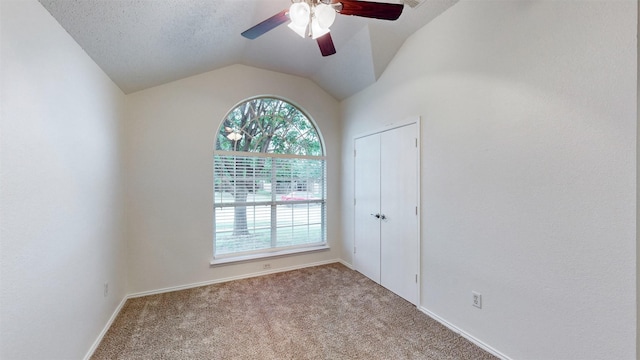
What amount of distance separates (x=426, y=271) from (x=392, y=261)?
0.52m

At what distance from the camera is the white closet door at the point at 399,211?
268 cm

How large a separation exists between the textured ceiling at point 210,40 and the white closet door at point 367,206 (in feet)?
2.89

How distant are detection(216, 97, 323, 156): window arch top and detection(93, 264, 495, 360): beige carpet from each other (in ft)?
6.17

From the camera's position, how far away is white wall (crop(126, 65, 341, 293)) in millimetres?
2895

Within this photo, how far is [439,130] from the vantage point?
2383 millimetres

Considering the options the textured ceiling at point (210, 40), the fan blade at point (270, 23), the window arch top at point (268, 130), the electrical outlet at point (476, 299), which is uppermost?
the textured ceiling at point (210, 40)

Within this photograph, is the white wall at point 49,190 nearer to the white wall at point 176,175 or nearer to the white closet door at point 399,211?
the white wall at point 176,175

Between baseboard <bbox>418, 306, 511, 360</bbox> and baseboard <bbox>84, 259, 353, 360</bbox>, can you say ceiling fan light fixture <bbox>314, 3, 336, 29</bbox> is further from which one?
baseboard <bbox>84, 259, 353, 360</bbox>

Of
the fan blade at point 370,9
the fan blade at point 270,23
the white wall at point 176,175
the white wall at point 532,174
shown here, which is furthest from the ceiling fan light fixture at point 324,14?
the white wall at point 176,175

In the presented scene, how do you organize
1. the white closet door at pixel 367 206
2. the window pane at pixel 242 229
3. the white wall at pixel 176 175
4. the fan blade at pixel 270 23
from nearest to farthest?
the fan blade at pixel 270 23
the white wall at pixel 176 175
the white closet door at pixel 367 206
the window pane at pixel 242 229

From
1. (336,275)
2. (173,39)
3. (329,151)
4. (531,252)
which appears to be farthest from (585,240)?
(173,39)

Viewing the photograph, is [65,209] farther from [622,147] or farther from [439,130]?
[622,147]

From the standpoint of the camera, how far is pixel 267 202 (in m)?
3.66

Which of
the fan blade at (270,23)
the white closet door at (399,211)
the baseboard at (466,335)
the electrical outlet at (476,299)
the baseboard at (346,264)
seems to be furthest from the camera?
the baseboard at (346,264)
